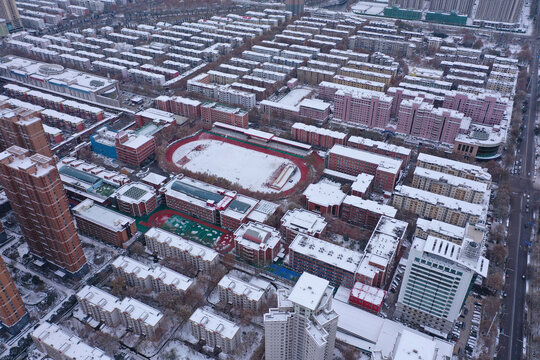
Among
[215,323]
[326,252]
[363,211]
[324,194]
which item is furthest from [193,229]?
[363,211]

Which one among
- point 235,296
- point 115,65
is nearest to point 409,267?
point 235,296

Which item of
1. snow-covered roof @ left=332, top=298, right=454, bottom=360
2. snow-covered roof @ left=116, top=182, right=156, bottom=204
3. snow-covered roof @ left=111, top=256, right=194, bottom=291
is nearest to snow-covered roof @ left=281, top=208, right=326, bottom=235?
snow-covered roof @ left=332, top=298, right=454, bottom=360

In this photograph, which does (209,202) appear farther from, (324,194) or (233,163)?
Answer: (324,194)

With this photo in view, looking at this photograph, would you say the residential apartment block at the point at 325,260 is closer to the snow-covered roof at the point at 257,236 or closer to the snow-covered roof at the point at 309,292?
the snow-covered roof at the point at 257,236

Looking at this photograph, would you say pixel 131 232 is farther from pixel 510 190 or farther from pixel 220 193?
pixel 510 190

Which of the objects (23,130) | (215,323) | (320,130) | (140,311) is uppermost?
(23,130)

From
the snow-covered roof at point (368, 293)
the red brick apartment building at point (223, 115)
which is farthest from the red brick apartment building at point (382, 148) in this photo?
the snow-covered roof at point (368, 293)
